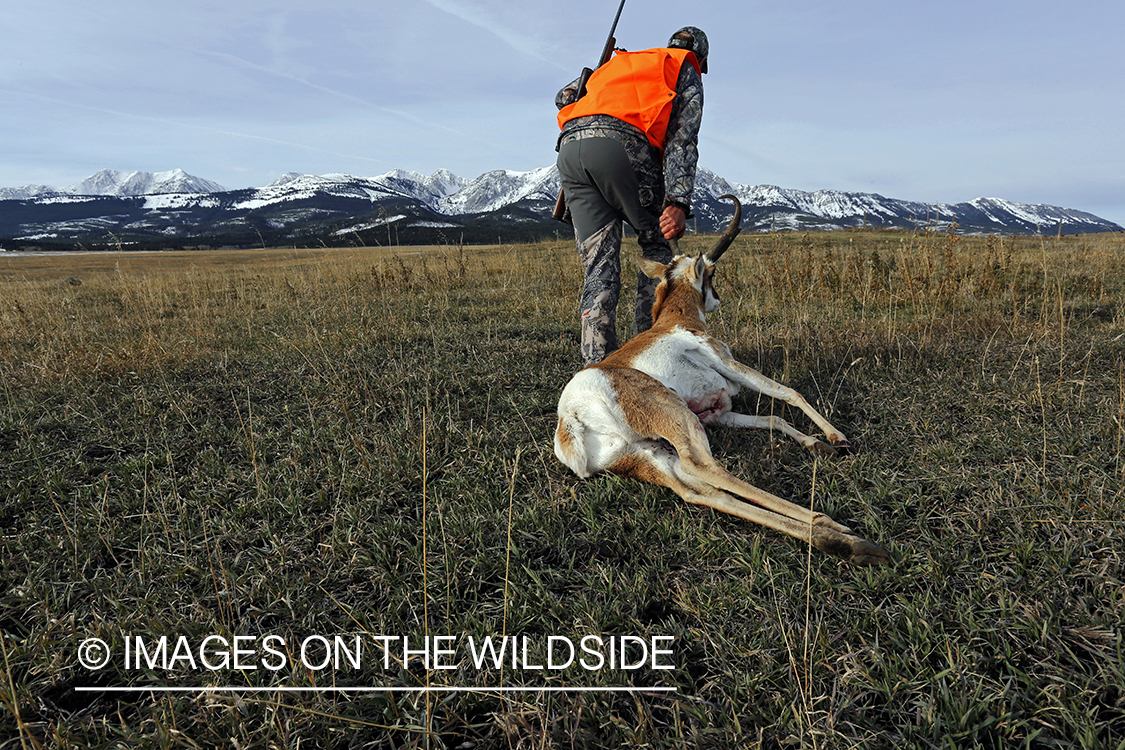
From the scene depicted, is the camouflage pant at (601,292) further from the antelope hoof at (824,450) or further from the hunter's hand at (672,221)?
the antelope hoof at (824,450)

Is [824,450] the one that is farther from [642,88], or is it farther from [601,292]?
[642,88]

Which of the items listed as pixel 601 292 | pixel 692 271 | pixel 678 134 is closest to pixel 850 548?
pixel 601 292

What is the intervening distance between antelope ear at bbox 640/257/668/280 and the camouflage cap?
Result: 1706 millimetres

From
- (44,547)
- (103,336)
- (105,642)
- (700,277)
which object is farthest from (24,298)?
(700,277)

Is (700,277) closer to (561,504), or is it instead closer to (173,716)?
(561,504)

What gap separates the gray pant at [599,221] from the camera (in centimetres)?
437

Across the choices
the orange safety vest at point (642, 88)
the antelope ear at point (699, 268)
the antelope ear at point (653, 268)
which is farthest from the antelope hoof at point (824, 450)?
the orange safety vest at point (642, 88)

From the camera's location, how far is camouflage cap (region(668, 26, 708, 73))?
448 cm

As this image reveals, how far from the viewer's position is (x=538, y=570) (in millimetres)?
2367

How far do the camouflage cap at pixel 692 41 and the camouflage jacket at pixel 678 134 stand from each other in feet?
0.82

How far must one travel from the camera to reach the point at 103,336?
769 centimetres

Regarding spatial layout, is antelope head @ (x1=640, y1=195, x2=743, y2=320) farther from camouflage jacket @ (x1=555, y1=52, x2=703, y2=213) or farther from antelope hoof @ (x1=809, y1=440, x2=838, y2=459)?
antelope hoof @ (x1=809, y1=440, x2=838, y2=459)

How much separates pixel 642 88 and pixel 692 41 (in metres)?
0.77

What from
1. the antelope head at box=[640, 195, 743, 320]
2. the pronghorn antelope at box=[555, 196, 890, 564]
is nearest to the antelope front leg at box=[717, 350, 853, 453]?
the pronghorn antelope at box=[555, 196, 890, 564]
